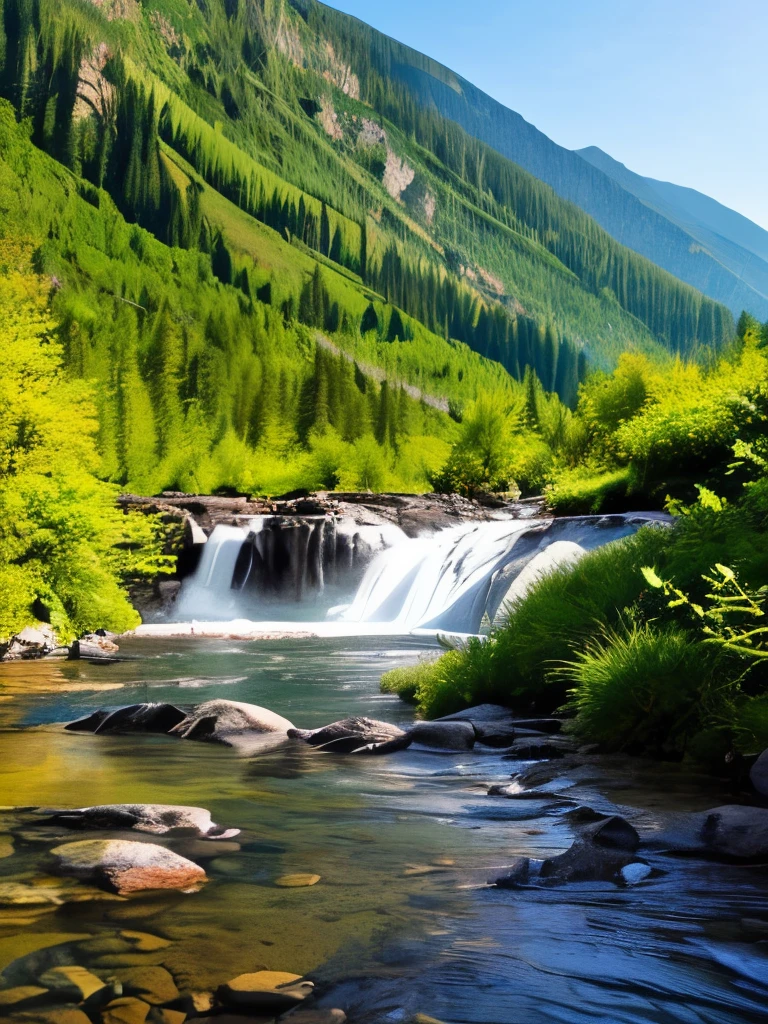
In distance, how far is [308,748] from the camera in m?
11.3

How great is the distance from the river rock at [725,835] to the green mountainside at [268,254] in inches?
1712

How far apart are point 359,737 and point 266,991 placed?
6684mm

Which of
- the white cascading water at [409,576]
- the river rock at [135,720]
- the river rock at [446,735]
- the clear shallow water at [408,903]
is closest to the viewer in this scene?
the clear shallow water at [408,903]

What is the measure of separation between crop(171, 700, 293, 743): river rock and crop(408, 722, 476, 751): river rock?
1.64 m

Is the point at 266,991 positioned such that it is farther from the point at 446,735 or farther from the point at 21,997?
the point at 446,735

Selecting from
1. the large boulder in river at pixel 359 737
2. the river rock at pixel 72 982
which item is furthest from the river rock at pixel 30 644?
the river rock at pixel 72 982

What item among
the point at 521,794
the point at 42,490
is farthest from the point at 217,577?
the point at 521,794

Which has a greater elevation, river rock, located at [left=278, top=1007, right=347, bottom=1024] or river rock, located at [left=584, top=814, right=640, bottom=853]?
river rock, located at [left=584, top=814, right=640, bottom=853]

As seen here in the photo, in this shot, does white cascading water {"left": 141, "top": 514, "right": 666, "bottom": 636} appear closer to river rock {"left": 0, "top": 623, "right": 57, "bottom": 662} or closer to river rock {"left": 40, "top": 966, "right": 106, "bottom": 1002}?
river rock {"left": 0, "top": 623, "right": 57, "bottom": 662}

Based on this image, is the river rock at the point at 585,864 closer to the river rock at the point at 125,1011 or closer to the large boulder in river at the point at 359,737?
the river rock at the point at 125,1011

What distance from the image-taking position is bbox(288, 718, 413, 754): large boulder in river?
1113 cm

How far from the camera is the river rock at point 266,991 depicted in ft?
15.1

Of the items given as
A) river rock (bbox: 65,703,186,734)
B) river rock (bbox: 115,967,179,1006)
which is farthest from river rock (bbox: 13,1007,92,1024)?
river rock (bbox: 65,703,186,734)

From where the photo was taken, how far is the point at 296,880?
21.1 ft
